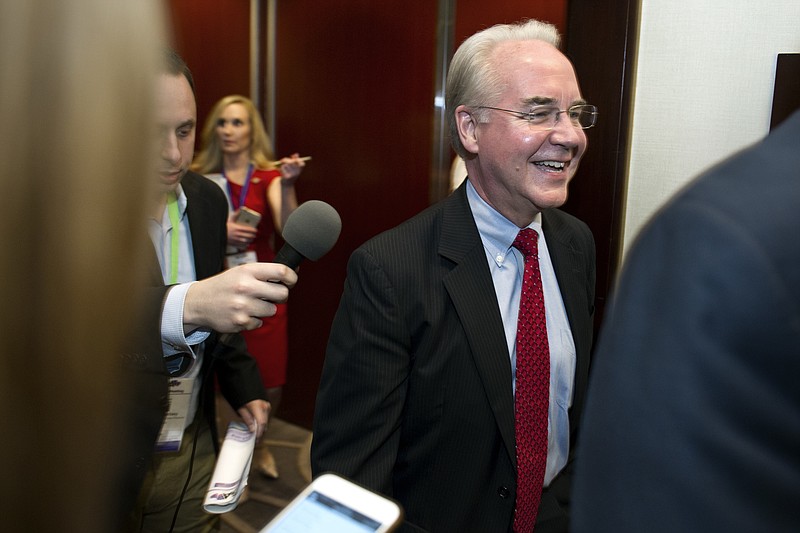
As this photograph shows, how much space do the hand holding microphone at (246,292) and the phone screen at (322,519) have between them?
53 centimetres

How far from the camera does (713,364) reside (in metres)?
0.47

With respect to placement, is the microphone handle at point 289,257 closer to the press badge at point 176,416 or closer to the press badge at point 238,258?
the press badge at point 176,416

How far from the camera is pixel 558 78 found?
5.75ft

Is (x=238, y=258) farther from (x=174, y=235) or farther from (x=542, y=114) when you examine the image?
(x=542, y=114)

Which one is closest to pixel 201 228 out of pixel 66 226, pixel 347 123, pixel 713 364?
pixel 66 226

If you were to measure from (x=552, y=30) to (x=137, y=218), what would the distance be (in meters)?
1.66

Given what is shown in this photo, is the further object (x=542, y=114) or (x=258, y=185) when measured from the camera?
(x=258, y=185)

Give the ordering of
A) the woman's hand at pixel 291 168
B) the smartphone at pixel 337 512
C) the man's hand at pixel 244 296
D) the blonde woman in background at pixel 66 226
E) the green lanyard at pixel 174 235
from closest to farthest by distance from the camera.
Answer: the blonde woman in background at pixel 66 226 → the smartphone at pixel 337 512 → the man's hand at pixel 244 296 → the green lanyard at pixel 174 235 → the woman's hand at pixel 291 168

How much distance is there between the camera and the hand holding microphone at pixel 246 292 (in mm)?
1266

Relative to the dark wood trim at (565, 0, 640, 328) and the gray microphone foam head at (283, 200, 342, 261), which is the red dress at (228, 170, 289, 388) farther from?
the gray microphone foam head at (283, 200, 342, 261)

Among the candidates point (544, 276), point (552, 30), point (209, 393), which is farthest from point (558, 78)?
point (209, 393)

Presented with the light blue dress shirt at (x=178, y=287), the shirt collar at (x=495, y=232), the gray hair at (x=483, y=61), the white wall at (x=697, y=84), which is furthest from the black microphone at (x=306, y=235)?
the white wall at (x=697, y=84)

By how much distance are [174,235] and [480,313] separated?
99cm

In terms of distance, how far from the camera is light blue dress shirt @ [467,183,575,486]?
1712 millimetres
